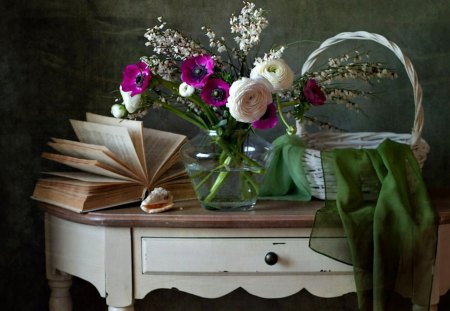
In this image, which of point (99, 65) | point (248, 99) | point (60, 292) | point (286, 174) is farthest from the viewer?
point (99, 65)

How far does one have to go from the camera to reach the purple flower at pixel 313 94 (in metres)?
1.38

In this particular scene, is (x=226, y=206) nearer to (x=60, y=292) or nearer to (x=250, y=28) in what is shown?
(x=250, y=28)

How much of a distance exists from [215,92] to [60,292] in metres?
0.73

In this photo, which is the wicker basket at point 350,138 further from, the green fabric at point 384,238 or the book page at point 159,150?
the book page at point 159,150

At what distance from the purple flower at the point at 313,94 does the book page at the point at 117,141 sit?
407 mm

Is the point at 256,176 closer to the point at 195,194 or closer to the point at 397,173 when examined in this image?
the point at 195,194

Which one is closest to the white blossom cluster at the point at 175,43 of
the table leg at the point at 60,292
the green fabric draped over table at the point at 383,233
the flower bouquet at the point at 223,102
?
the flower bouquet at the point at 223,102

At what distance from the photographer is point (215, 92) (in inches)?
52.2

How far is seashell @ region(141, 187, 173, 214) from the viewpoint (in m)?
1.40

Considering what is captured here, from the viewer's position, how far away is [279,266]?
1.39 meters

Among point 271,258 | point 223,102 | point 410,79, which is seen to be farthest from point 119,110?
point 410,79

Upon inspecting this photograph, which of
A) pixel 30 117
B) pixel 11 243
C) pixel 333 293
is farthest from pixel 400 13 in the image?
pixel 11 243

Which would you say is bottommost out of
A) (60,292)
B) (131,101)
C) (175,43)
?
(60,292)

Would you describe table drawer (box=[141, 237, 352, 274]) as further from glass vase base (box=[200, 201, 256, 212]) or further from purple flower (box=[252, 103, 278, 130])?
purple flower (box=[252, 103, 278, 130])
